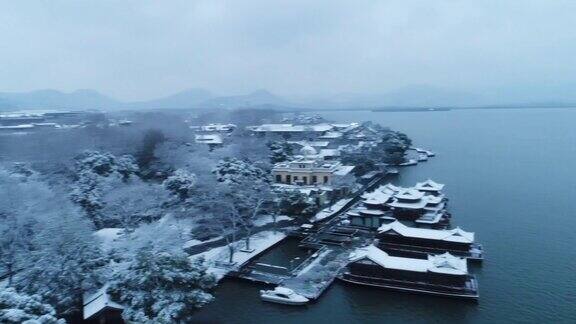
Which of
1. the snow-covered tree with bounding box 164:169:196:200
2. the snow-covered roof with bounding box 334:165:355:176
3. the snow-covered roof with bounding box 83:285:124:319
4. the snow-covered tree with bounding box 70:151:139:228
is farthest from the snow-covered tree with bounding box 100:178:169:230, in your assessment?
the snow-covered roof with bounding box 334:165:355:176

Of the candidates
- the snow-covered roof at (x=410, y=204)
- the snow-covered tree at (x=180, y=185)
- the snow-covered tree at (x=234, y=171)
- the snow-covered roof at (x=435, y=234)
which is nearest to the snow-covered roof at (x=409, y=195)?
the snow-covered roof at (x=410, y=204)

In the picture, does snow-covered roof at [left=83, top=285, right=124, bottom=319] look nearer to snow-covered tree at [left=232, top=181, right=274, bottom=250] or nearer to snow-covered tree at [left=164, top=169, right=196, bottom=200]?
snow-covered tree at [left=232, top=181, right=274, bottom=250]

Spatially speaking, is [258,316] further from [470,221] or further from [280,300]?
[470,221]

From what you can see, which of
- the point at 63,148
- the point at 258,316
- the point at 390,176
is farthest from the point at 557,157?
the point at 63,148

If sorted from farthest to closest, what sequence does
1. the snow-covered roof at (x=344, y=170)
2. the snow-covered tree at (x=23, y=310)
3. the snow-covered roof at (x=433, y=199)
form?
the snow-covered roof at (x=344, y=170), the snow-covered roof at (x=433, y=199), the snow-covered tree at (x=23, y=310)

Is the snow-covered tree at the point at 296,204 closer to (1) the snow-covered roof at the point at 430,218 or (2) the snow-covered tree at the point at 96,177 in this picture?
(1) the snow-covered roof at the point at 430,218

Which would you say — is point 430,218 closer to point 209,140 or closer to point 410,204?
point 410,204
